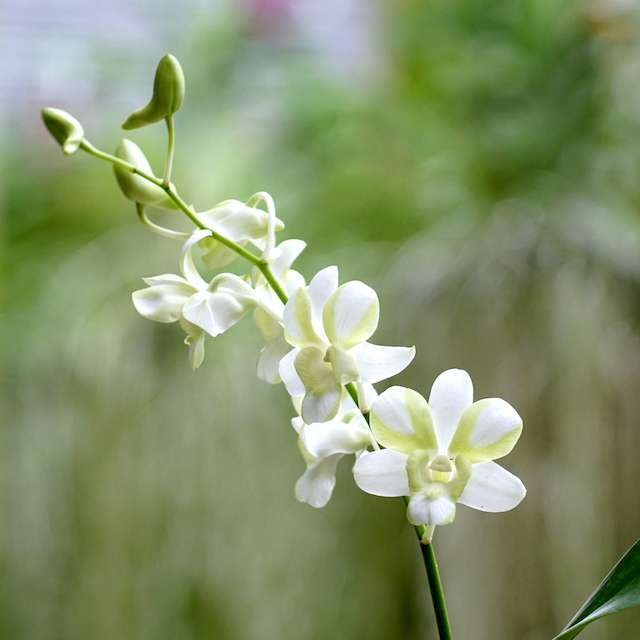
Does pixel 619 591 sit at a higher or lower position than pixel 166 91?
lower

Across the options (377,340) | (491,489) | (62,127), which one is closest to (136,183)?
(62,127)

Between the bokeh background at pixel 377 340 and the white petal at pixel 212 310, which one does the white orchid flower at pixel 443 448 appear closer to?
the white petal at pixel 212 310

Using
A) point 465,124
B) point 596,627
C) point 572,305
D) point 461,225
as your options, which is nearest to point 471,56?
point 465,124

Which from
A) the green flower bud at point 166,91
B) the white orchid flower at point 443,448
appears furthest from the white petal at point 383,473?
the green flower bud at point 166,91

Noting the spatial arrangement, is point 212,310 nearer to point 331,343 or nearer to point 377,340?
point 331,343

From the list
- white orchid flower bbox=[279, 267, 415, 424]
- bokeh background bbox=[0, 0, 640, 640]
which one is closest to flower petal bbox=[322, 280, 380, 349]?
white orchid flower bbox=[279, 267, 415, 424]
